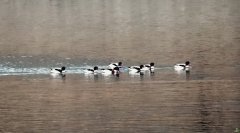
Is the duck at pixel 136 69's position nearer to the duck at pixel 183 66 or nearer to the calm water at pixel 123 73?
the calm water at pixel 123 73

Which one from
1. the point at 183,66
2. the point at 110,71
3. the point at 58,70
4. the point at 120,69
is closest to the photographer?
the point at 183,66

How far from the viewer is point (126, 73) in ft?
113

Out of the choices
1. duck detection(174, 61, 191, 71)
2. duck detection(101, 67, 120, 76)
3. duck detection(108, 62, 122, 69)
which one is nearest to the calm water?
duck detection(174, 61, 191, 71)

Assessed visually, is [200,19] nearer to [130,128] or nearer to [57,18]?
[57,18]

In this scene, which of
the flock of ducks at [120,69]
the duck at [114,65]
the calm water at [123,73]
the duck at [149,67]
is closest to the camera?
the calm water at [123,73]

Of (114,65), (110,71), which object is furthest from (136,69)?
(114,65)

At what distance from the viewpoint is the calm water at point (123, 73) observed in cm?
2406

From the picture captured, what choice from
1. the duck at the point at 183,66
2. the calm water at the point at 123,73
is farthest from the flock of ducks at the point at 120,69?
the calm water at the point at 123,73

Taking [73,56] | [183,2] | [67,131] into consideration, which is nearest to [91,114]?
[67,131]

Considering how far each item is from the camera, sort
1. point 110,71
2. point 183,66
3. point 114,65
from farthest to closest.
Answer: point 114,65, point 110,71, point 183,66

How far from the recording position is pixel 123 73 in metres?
34.3

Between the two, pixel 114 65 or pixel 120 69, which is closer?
pixel 114 65

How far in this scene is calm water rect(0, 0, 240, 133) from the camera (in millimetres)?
24062

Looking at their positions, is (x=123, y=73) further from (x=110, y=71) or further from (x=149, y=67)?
(x=149, y=67)
